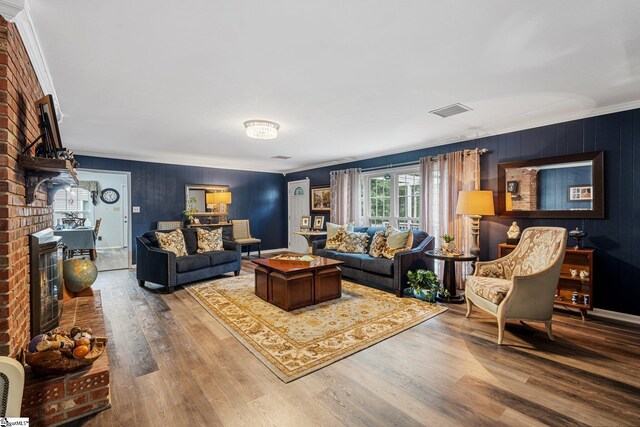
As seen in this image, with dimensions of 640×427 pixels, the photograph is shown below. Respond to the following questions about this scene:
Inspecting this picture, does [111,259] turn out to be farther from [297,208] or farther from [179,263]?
[297,208]

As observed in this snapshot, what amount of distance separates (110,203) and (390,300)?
8.95 meters

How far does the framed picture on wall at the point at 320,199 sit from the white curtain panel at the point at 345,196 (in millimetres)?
355

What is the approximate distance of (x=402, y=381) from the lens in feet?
6.97

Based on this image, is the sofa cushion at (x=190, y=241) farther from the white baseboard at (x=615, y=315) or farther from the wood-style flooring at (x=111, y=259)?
the white baseboard at (x=615, y=315)

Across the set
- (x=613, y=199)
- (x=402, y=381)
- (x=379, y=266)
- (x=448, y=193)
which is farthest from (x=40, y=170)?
(x=613, y=199)

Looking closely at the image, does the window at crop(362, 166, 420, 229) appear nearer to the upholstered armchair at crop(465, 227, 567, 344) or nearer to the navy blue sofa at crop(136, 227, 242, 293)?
the upholstered armchair at crop(465, 227, 567, 344)

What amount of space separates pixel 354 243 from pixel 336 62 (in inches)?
127

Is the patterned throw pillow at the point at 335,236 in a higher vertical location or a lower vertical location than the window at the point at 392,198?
lower

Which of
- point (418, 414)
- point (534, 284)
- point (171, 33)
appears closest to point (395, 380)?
point (418, 414)

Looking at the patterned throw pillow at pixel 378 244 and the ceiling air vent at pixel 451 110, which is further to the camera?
the patterned throw pillow at pixel 378 244

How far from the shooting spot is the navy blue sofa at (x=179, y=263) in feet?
14.1

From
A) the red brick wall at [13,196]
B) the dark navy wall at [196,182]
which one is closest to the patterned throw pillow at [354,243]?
the dark navy wall at [196,182]

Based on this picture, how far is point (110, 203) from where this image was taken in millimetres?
8953

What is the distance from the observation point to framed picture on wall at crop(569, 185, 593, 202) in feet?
11.3
